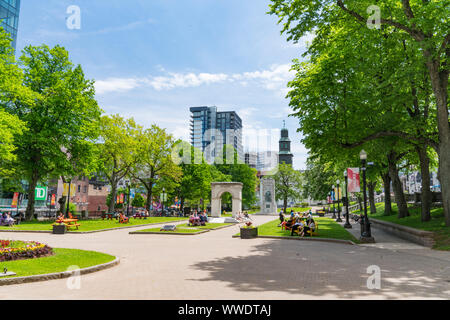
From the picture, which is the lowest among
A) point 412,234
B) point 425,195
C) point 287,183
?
point 412,234

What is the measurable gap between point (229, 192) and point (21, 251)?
36.0m

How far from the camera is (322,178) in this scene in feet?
199

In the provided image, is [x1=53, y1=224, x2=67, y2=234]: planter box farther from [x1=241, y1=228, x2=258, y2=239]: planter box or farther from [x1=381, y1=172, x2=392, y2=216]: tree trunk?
[x1=381, y1=172, x2=392, y2=216]: tree trunk

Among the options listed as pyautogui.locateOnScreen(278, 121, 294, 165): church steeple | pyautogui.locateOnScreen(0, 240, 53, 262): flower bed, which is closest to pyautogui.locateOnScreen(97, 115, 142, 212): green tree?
pyautogui.locateOnScreen(0, 240, 53, 262): flower bed

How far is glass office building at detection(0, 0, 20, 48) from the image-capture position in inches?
1859

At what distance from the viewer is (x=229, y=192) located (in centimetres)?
4569

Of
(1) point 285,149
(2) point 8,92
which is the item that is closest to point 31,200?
(2) point 8,92

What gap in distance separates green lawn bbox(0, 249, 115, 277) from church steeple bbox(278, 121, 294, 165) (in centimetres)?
12259

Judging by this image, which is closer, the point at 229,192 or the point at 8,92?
the point at 8,92

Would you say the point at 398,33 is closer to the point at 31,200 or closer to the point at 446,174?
the point at 446,174

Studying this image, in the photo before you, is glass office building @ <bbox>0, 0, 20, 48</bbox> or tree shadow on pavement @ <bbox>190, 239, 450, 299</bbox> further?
glass office building @ <bbox>0, 0, 20, 48</bbox>

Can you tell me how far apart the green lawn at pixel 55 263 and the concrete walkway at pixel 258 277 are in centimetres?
77
